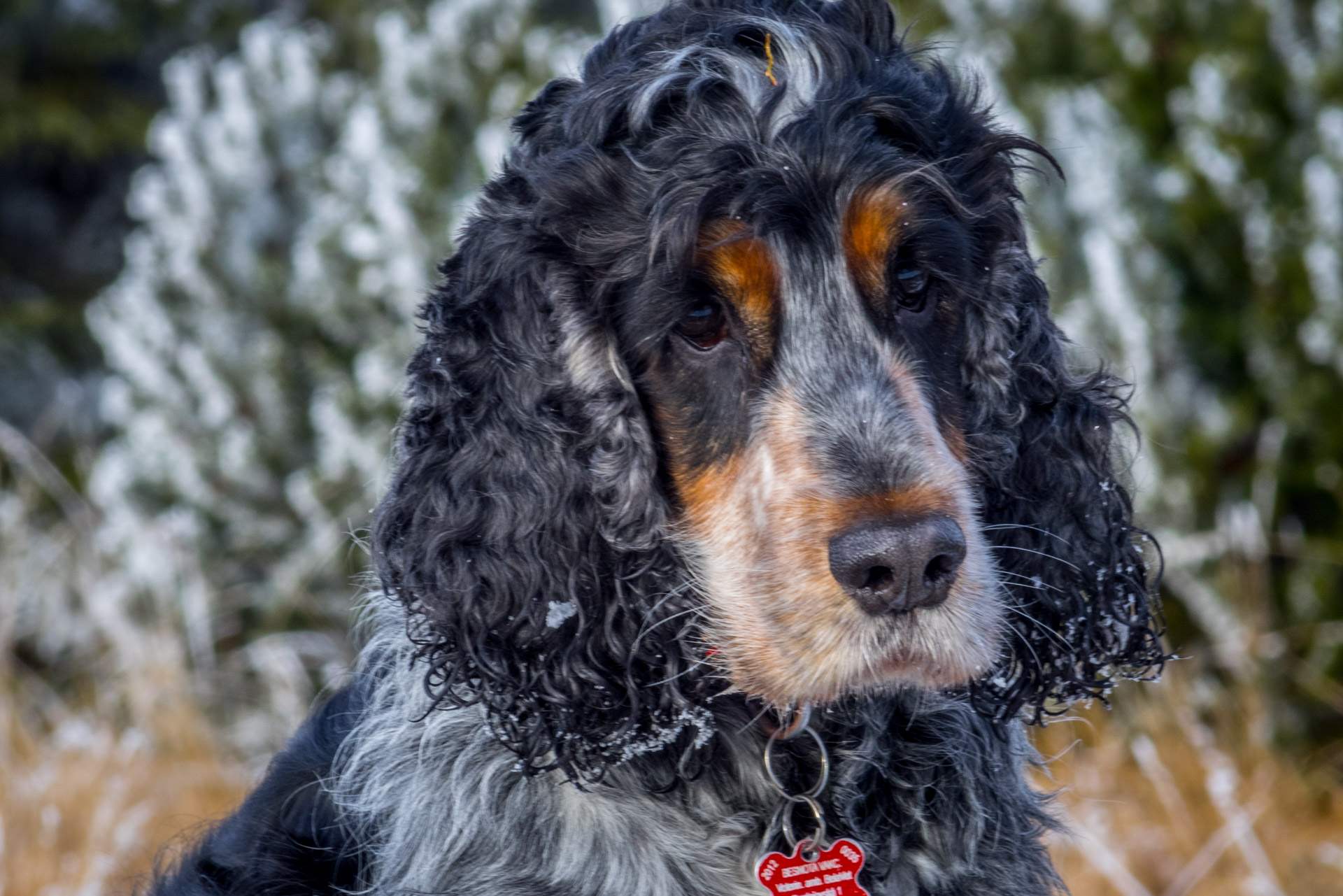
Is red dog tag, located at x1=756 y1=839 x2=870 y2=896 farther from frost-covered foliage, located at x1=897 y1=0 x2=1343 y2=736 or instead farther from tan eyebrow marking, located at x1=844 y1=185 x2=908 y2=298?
frost-covered foliage, located at x1=897 y1=0 x2=1343 y2=736

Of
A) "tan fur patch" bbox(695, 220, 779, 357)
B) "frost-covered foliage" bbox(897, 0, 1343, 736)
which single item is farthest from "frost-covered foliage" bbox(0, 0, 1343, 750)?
"tan fur patch" bbox(695, 220, 779, 357)

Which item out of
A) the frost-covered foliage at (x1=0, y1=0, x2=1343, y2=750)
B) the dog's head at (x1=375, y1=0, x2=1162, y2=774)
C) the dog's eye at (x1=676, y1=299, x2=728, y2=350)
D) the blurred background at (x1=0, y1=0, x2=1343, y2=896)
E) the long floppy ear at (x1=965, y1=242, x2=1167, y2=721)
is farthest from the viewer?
the frost-covered foliage at (x1=0, y1=0, x2=1343, y2=750)

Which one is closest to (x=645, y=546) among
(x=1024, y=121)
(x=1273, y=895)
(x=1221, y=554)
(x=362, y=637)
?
(x=362, y=637)

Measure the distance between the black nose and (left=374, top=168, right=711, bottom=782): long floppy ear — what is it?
471 mm

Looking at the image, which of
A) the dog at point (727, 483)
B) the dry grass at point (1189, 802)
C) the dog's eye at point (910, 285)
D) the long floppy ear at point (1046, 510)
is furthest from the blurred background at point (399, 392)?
the dog's eye at point (910, 285)

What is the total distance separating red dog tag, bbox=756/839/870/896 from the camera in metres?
2.71

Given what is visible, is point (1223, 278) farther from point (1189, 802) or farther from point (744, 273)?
point (744, 273)

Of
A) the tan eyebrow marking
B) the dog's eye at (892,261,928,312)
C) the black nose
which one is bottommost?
the black nose

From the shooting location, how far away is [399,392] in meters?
4.89

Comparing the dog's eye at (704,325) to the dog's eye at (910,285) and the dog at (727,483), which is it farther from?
the dog's eye at (910,285)

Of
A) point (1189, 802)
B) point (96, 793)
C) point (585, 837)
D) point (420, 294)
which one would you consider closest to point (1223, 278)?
point (1189, 802)

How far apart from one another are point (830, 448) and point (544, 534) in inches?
24.5

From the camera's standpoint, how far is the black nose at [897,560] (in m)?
2.33

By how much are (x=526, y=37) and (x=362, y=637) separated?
13.7ft
